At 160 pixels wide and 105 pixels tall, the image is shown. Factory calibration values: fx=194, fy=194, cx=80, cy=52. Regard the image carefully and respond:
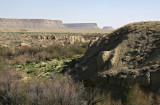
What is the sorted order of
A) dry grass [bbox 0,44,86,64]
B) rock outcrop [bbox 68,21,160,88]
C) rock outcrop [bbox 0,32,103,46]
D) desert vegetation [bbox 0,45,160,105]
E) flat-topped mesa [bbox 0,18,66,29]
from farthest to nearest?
flat-topped mesa [bbox 0,18,66,29]
rock outcrop [bbox 0,32,103,46]
dry grass [bbox 0,44,86,64]
rock outcrop [bbox 68,21,160,88]
desert vegetation [bbox 0,45,160,105]

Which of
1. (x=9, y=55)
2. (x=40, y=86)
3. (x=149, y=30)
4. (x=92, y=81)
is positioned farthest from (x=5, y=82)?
(x=9, y=55)

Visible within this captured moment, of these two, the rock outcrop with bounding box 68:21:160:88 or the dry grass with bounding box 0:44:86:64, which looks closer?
the rock outcrop with bounding box 68:21:160:88

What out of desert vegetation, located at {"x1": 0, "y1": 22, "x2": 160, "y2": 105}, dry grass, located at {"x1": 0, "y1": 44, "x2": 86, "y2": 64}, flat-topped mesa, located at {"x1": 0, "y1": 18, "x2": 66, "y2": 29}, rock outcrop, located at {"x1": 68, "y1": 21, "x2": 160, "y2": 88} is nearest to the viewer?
desert vegetation, located at {"x1": 0, "y1": 22, "x2": 160, "y2": 105}

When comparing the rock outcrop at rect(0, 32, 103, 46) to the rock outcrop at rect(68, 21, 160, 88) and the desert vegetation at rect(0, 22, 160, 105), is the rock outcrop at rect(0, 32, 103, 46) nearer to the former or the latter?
the rock outcrop at rect(68, 21, 160, 88)

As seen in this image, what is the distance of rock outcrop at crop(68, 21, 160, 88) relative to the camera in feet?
25.0

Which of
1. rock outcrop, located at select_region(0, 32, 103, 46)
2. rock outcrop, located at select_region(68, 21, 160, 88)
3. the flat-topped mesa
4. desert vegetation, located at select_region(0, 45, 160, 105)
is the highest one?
the flat-topped mesa

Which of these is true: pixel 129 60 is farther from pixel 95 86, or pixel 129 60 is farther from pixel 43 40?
pixel 43 40

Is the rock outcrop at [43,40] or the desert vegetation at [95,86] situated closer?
the desert vegetation at [95,86]

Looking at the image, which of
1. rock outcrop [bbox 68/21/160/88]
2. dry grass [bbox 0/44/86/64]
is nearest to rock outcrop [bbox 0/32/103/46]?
dry grass [bbox 0/44/86/64]

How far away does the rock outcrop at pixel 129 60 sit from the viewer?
7609 millimetres

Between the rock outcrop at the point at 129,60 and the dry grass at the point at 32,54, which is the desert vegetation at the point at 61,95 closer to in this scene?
the rock outcrop at the point at 129,60

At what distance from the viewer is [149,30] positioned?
34.4 feet

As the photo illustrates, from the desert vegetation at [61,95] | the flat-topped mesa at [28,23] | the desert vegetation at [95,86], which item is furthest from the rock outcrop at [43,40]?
the flat-topped mesa at [28,23]

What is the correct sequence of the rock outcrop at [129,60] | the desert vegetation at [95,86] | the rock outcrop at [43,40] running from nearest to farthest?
the desert vegetation at [95,86] → the rock outcrop at [129,60] → the rock outcrop at [43,40]
